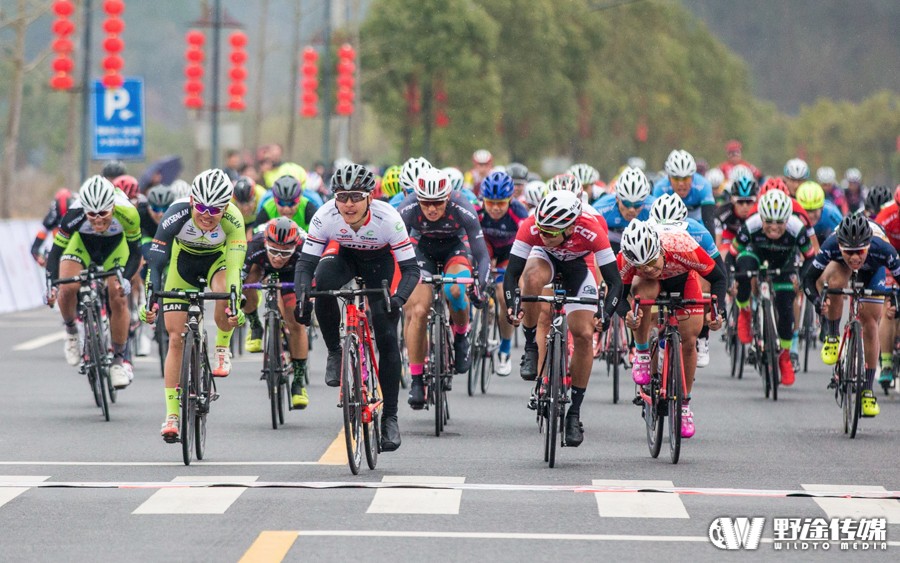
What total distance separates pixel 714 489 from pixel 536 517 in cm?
148

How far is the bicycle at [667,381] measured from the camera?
11.9 metres

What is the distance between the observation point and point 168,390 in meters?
12.1

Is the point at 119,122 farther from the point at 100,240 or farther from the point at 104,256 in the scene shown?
the point at 100,240

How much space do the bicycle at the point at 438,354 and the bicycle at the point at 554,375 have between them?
1423mm

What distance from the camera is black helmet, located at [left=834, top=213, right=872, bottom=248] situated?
1396 cm

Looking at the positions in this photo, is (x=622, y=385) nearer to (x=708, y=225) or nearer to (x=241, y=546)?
(x=708, y=225)

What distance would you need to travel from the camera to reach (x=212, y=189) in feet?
40.9

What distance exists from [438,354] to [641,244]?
7.11ft

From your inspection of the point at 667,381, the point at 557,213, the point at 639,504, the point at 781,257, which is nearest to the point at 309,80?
the point at 781,257

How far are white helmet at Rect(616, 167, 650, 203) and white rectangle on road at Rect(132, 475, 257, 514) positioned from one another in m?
6.02

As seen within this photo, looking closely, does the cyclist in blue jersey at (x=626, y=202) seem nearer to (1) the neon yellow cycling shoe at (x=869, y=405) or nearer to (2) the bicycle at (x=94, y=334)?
(1) the neon yellow cycling shoe at (x=869, y=405)

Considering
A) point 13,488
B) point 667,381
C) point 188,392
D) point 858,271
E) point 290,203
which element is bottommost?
point 13,488

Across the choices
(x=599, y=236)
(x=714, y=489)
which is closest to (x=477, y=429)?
(x=599, y=236)

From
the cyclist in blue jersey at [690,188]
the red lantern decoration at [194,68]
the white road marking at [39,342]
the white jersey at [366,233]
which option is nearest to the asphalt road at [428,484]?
the white jersey at [366,233]
